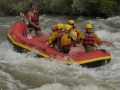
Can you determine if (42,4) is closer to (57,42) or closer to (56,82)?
(57,42)

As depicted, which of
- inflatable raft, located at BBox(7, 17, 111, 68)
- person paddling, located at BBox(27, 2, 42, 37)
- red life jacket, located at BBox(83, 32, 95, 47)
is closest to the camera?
inflatable raft, located at BBox(7, 17, 111, 68)

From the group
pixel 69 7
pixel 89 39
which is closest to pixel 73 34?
pixel 89 39

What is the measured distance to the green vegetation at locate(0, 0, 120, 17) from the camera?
1345cm

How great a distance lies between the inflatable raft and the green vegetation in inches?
231

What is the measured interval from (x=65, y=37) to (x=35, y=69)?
1.14 meters

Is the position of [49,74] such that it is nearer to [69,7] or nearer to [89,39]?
[89,39]

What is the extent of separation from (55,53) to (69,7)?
854 centimetres

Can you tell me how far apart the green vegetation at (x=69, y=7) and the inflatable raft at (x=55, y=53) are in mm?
5864

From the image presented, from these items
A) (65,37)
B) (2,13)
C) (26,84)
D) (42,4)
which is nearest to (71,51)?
(65,37)

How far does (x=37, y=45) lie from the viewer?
751cm

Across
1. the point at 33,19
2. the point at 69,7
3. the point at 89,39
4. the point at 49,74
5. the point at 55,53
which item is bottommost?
the point at 69,7

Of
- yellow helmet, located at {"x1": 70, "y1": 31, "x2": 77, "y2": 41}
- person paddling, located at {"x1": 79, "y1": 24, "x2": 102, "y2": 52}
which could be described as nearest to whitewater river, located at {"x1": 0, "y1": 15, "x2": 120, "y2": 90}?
person paddling, located at {"x1": 79, "y1": 24, "x2": 102, "y2": 52}

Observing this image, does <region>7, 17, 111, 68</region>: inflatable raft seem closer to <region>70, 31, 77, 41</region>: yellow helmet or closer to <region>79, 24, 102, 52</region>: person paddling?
<region>79, 24, 102, 52</region>: person paddling

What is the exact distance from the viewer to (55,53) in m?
6.95
